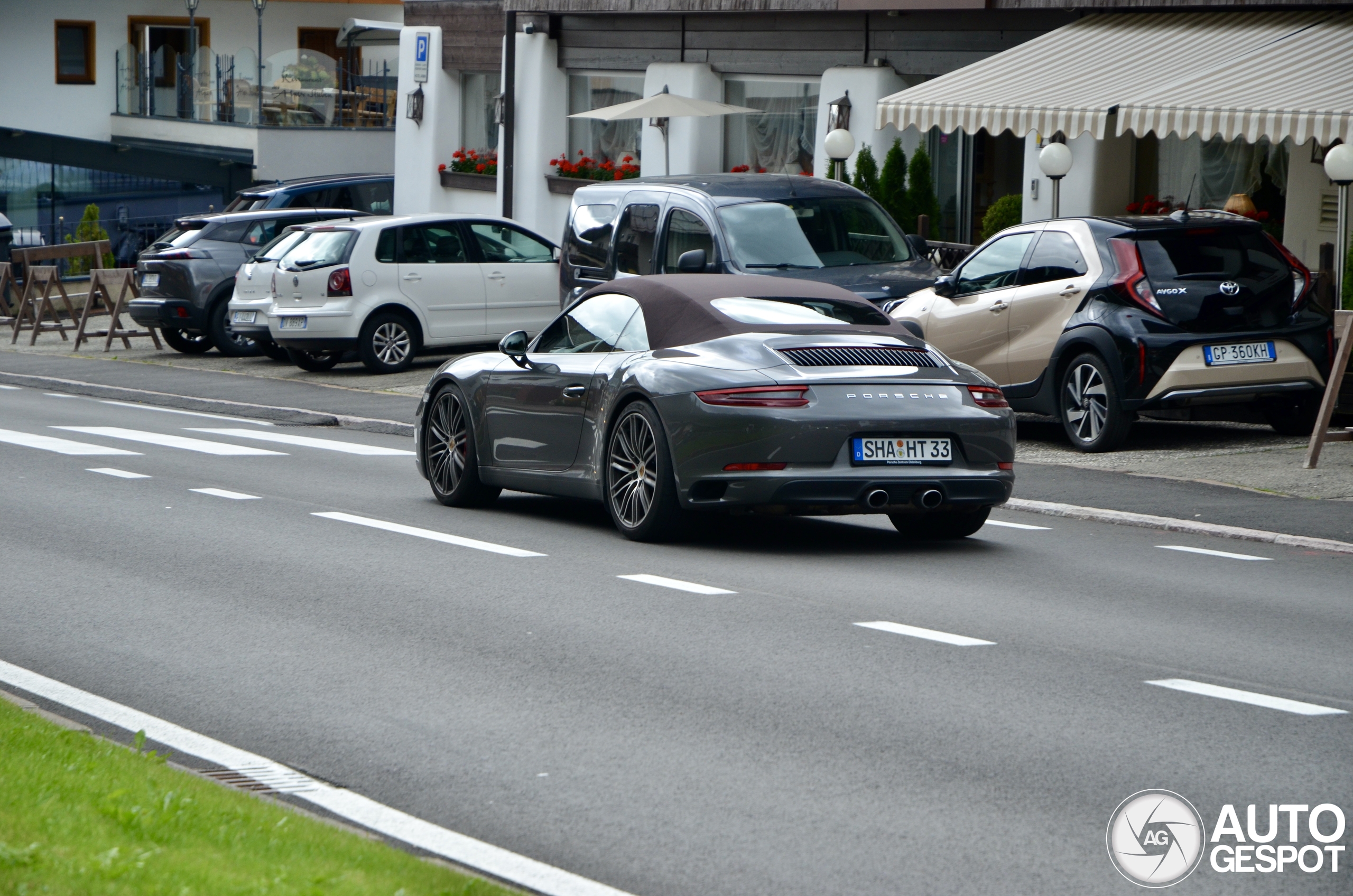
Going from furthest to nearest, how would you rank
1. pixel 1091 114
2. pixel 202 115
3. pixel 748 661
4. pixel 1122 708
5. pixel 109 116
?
pixel 109 116
pixel 202 115
pixel 1091 114
pixel 748 661
pixel 1122 708

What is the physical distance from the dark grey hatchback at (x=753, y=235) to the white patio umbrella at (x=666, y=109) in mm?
6888

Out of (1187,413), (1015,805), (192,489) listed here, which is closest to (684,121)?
(1187,413)

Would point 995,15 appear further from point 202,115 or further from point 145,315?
point 202,115

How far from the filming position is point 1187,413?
15.4 metres

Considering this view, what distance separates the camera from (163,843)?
4555mm

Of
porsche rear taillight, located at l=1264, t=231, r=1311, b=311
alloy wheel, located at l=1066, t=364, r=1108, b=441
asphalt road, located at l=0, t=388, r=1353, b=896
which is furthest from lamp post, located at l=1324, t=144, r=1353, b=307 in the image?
asphalt road, located at l=0, t=388, r=1353, b=896

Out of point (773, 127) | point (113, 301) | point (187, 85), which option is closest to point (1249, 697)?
point (773, 127)

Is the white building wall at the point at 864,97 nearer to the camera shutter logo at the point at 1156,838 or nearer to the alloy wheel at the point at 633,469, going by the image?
the alloy wheel at the point at 633,469

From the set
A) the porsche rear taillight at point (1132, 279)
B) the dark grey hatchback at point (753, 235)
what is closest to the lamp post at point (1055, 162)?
the dark grey hatchback at point (753, 235)

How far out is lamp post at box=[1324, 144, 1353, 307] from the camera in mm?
16078

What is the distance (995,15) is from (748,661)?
16518mm

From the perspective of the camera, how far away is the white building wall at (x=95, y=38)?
47.3 m

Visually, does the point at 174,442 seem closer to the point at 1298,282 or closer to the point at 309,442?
the point at 309,442

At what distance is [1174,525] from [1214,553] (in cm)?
91
